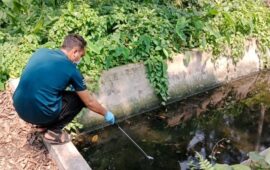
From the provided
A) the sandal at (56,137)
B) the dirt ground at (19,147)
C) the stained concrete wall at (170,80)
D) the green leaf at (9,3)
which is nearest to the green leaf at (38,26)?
the green leaf at (9,3)

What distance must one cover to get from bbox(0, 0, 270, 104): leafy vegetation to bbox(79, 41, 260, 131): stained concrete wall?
0.49 feet

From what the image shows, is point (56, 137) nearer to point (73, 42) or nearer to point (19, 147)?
point (19, 147)

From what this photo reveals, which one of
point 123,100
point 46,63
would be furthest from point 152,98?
point 46,63

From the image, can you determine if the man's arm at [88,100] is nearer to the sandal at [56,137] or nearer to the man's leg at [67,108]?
the man's leg at [67,108]

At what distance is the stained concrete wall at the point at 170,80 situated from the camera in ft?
20.0

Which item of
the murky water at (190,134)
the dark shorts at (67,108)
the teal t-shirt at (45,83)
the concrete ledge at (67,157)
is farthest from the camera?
the murky water at (190,134)

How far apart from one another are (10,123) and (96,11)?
8.28ft

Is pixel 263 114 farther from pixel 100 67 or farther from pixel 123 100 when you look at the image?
pixel 100 67

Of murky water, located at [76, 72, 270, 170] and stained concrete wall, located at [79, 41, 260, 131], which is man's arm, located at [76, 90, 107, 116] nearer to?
murky water, located at [76, 72, 270, 170]

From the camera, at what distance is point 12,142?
4.76 meters

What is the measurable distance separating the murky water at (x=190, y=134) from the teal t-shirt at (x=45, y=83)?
1.53 meters

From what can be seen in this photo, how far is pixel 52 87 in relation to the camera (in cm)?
411

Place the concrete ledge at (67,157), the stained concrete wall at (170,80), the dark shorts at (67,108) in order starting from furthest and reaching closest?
1. the stained concrete wall at (170,80)
2. the dark shorts at (67,108)
3. the concrete ledge at (67,157)

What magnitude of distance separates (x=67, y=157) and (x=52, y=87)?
0.80 m
